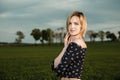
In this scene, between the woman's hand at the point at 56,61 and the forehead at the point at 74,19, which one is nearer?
the woman's hand at the point at 56,61

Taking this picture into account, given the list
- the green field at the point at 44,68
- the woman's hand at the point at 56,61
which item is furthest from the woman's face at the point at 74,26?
the green field at the point at 44,68

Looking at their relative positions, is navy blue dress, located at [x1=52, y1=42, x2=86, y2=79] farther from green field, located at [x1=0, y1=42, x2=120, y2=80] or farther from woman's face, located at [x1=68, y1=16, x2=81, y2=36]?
green field, located at [x1=0, y1=42, x2=120, y2=80]

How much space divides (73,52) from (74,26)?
41 cm

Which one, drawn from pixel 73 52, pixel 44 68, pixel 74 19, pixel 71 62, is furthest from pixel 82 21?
pixel 44 68

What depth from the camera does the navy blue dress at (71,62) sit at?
4.56 m

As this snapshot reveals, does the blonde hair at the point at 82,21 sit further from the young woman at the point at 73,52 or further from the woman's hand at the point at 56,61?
the woman's hand at the point at 56,61

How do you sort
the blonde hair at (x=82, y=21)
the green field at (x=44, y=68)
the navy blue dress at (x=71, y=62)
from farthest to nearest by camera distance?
the green field at (x=44, y=68) → the blonde hair at (x=82, y=21) → the navy blue dress at (x=71, y=62)

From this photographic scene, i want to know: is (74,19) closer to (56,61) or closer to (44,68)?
(56,61)

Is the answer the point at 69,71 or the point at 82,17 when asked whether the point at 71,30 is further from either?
the point at 69,71

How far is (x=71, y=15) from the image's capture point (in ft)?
15.8

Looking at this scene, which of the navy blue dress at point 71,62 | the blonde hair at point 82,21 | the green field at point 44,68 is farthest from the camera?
the green field at point 44,68

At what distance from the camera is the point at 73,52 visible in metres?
4.59

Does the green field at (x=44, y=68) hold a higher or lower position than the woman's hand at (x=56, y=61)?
lower

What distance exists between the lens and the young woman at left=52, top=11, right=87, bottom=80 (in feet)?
15.0
